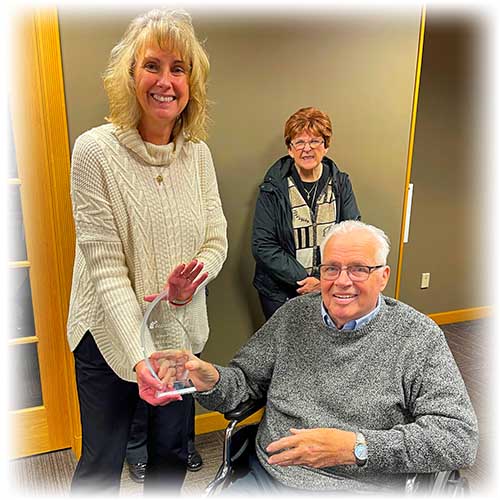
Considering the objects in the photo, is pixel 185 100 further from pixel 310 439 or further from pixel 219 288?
pixel 219 288

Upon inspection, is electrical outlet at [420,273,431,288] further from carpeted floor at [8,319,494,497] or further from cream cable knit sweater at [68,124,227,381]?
cream cable knit sweater at [68,124,227,381]

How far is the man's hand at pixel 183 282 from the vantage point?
139 cm

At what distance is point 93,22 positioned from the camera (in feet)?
6.58

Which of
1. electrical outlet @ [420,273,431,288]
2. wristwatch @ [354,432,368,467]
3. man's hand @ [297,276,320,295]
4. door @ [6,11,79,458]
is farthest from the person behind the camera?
electrical outlet @ [420,273,431,288]

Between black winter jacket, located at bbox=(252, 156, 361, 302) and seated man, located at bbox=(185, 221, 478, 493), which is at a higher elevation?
black winter jacket, located at bbox=(252, 156, 361, 302)

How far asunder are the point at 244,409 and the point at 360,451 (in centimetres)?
38

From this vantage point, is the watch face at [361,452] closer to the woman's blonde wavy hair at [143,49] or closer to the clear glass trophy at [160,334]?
the clear glass trophy at [160,334]

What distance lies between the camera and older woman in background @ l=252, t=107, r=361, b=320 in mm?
2209

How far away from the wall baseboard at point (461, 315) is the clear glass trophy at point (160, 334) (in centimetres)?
294

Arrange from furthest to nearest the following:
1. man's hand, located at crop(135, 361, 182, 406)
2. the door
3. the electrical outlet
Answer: the electrical outlet → the door → man's hand, located at crop(135, 361, 182, 406)


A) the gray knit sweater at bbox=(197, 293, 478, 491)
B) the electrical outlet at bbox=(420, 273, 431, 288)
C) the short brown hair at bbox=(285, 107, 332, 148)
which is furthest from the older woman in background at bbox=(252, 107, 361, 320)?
the electrical outlet at bbox=(420, 273, 431, 288)

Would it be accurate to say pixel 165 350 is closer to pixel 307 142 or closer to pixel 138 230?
pixel 138 230

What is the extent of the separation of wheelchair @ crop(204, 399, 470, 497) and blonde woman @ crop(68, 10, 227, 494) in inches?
8.1

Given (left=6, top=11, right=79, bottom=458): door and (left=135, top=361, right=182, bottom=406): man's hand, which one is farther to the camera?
(left=6, top=11, right=79, bottom=458): door
